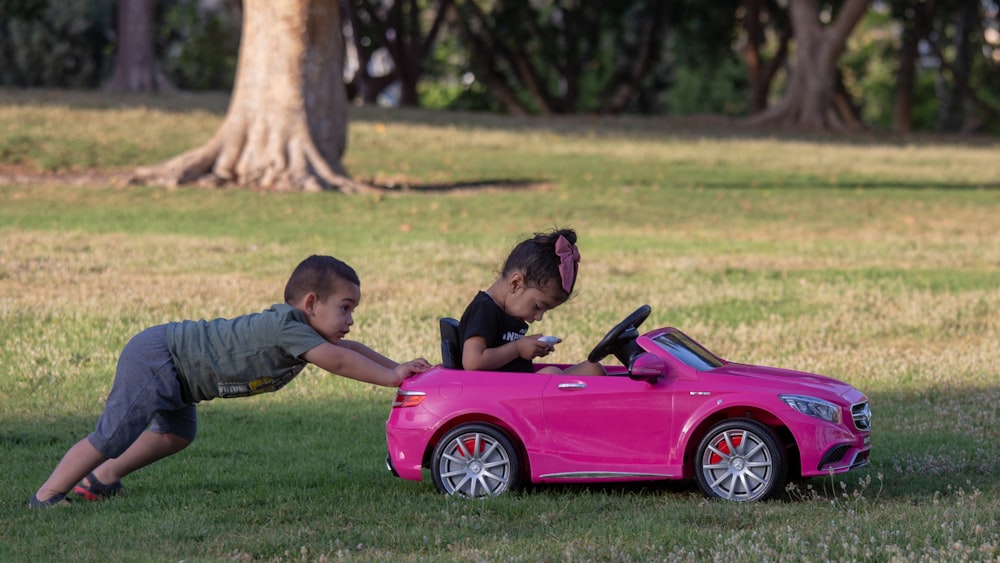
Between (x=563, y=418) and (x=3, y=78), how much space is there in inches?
1785

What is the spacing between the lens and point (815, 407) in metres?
6.55

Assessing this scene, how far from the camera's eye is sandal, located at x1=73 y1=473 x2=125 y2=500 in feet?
22.0

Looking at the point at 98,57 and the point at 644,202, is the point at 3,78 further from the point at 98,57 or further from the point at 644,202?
the point at 644,202

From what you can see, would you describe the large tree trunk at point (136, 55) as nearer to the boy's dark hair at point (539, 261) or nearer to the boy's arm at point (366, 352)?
the boy's arm at point (366, 352)

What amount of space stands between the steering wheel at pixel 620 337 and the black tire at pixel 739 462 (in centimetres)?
63

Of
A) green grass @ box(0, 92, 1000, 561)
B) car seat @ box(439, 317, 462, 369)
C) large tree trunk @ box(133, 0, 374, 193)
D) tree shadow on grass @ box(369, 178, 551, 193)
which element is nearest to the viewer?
green grass @ box(0, 92, 1000, 561)

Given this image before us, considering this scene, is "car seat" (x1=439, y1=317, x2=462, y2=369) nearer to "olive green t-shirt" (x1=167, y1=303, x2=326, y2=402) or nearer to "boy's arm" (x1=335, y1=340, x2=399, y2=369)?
"boy's arm" (x1=335, y1=340, x2=399, y2=369)

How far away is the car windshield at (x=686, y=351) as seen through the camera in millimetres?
6814

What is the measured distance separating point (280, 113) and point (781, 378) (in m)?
15.6

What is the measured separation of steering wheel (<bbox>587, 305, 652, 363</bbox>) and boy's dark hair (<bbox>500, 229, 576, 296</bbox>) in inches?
12.1

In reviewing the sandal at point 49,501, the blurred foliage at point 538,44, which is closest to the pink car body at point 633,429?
the sandal at point 49,501

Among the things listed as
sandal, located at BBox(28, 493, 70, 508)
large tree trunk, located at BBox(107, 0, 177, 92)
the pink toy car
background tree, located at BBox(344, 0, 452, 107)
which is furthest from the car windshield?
background tree, located at BBox(344, 0, 452, 107)

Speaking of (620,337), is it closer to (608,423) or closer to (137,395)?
(608,423)

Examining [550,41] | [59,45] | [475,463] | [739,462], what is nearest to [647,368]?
[739,462]
